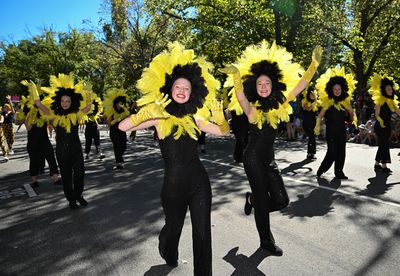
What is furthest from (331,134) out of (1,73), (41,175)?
(1,73)

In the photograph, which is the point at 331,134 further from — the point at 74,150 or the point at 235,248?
the point at 74,150

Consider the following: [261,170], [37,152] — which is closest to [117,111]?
[37,152]

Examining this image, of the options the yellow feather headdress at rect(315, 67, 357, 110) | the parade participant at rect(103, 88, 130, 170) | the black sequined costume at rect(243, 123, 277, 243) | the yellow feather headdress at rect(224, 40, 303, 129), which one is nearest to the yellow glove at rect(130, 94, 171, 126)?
the yellow feather headdress at rect(224, 40, 303, 129)

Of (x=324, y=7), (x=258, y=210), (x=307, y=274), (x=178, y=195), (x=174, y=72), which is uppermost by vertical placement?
(x=324, y=7)

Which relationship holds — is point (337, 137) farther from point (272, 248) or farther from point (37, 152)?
point (37, 152)

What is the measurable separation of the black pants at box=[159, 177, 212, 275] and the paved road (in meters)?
0.55

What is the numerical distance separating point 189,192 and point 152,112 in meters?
0.80

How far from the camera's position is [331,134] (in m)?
7.59

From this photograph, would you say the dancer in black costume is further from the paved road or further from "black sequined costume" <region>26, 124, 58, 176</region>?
"black sequined costume" <region>26, 124, 58, 176</region>

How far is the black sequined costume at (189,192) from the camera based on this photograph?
324 centimetres

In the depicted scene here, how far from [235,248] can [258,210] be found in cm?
55

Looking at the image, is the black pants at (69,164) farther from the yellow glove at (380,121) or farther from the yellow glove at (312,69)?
the yellow glove at (380,121)

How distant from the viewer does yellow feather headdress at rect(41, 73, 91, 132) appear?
6.34 meters

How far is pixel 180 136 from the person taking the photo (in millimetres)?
3404
